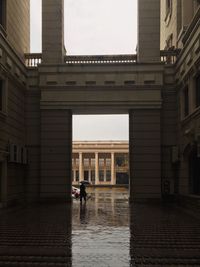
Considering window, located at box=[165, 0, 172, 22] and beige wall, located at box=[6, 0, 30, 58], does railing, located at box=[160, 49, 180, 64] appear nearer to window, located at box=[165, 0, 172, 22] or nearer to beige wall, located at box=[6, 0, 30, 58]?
window, located at box=[165, 0, 172, 22]

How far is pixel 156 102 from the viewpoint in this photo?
958 inches

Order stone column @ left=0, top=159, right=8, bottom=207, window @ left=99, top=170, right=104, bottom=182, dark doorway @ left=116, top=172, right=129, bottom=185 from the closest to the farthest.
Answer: stone column @ left=0, top=159, right=8, bottom=207
window @ left=99, top=170, right=104, bottom=182
dark doorway @ left=116, top=172, right=129, bottom=185

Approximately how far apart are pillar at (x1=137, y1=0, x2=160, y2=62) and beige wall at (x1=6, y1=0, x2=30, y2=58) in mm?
6735

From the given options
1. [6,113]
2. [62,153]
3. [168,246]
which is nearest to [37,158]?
[62,153]

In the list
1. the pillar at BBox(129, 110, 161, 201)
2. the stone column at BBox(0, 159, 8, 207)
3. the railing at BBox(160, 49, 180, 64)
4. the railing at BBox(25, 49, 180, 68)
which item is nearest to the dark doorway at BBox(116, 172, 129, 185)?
the railing at BBox(25, 49, 180, 68)

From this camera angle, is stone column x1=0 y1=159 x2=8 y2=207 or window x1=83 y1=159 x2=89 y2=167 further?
window x1=83 y1=159 x2=89 y2=167

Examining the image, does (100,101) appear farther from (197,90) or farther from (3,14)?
(3,14)

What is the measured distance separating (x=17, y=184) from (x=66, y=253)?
14.2m

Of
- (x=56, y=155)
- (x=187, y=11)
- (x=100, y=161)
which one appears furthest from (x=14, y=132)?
(x=100, y=161)

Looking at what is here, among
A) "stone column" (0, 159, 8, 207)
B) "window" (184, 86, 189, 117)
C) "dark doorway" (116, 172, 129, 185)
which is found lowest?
"dark doorway" (116, 172, 129, 185)

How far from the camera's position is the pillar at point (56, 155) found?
79.6ft

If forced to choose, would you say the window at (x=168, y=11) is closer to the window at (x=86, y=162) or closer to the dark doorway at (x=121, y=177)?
the window at (x=86, y=162)

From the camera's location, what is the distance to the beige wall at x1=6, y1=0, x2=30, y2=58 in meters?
22.3

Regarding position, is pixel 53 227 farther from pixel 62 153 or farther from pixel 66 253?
pixel 62 153
